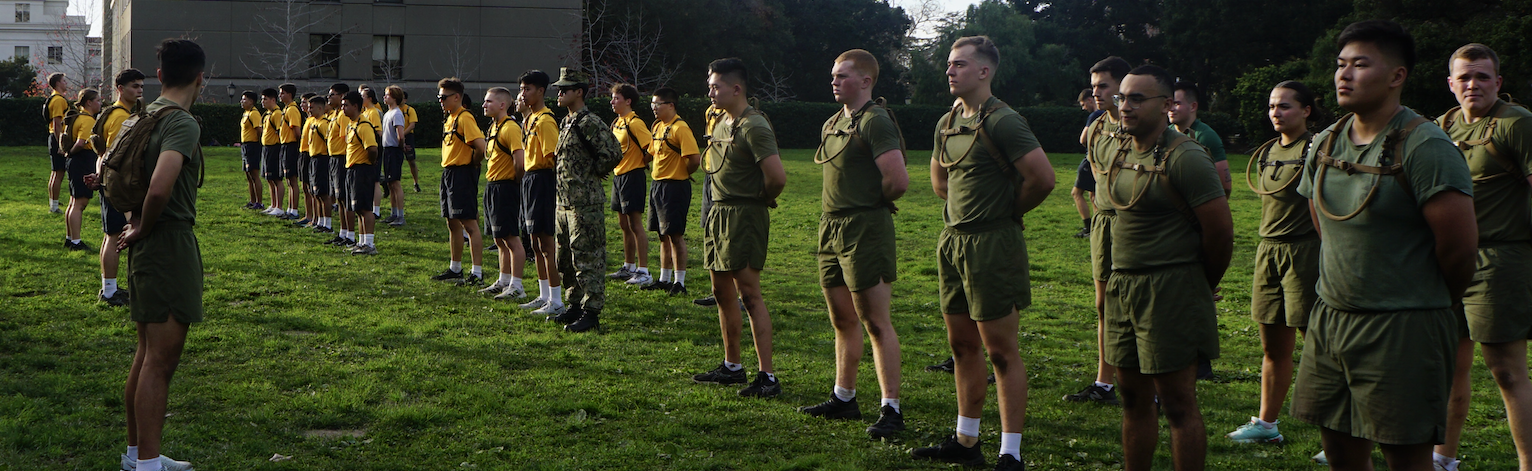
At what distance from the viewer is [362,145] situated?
13.1 meters

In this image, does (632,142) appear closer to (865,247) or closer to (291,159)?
(865,247)

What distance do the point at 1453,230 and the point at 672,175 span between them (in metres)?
8.14

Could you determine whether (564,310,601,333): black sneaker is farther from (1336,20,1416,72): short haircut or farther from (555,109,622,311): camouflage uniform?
(1336,20,1416,72): short haircut

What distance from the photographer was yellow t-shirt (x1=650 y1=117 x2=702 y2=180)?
35.4 ft

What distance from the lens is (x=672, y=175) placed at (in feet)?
35.4

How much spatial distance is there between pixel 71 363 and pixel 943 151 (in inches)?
230

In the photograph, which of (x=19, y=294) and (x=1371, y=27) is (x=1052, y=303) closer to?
(x=1371, y=27)

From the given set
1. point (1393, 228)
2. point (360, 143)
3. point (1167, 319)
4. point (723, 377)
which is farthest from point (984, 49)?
point (360, 143)

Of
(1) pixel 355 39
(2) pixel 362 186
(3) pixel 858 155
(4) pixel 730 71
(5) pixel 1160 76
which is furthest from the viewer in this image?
(1) pixel 355 39

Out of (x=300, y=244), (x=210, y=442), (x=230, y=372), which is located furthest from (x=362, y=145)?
(x=210, y=442)

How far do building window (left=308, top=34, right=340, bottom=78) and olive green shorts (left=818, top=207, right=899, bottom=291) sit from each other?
42985 millimetres

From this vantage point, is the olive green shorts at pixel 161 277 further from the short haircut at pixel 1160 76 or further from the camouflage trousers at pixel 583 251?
the camouflage trousers at pixel 583 251

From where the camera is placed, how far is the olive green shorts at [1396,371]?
10.8ft

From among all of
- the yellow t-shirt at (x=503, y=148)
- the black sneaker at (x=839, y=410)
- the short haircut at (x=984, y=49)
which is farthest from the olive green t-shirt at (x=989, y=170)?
the yellow t-shirt at (x=503, y=148)
